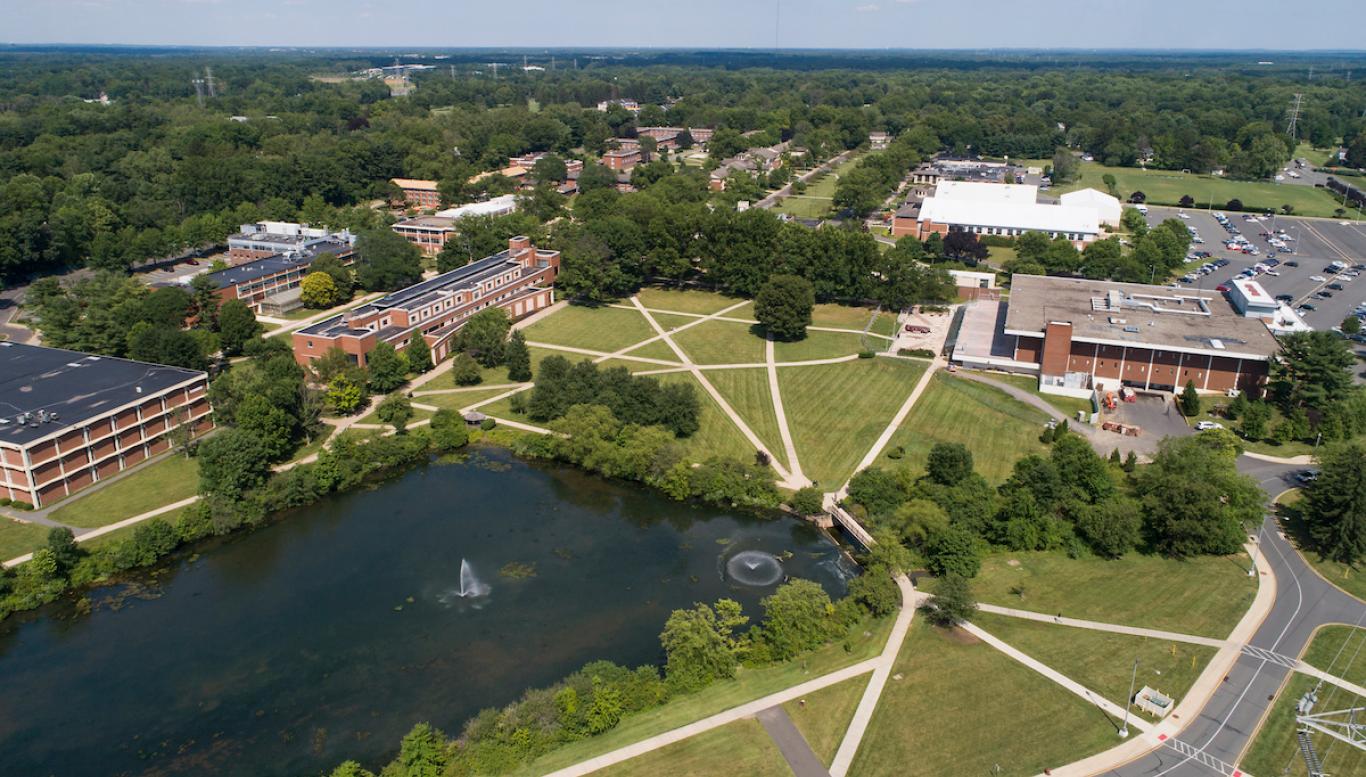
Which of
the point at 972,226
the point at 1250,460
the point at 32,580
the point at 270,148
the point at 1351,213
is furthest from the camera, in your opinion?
the point at 270,148

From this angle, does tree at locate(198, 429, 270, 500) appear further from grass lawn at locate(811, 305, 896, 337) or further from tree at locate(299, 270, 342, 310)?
grass lawn at locate(811, 305, 896, 337)

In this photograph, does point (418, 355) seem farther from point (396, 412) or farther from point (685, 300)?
point (685, 300)

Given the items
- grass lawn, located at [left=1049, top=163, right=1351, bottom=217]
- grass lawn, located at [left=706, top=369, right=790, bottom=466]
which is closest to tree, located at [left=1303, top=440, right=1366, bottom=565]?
grass lawn, located at [left=706, top=369, right=790, bottom=466]

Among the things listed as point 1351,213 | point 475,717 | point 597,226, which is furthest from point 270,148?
point 1351,213

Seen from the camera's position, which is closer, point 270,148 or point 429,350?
point 429,350

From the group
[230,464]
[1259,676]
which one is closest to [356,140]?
[230,464]

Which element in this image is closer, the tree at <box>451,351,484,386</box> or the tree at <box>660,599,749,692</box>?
the tree at <box>660,599,749,692</box>

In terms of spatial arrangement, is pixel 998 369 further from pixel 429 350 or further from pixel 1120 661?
pixel 429 350

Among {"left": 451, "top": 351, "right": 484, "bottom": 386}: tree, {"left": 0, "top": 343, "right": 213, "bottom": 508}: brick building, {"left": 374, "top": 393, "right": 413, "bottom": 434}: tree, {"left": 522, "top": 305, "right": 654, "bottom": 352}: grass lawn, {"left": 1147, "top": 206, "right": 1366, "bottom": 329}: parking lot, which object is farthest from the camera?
{"left": 1147, "top": 206, "right": 1366, "bottom": 329}: parking lot
